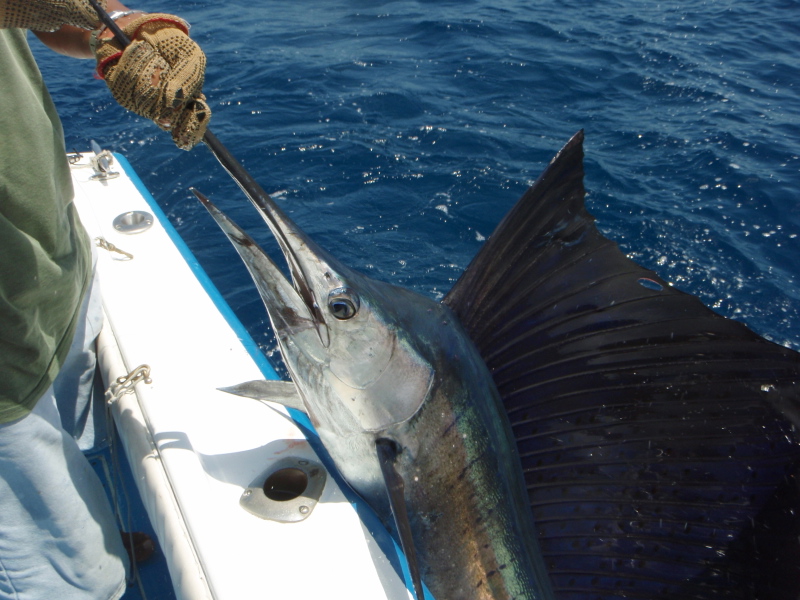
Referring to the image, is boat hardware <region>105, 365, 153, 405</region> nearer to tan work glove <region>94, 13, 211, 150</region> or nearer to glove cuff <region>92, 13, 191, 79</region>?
tan work glove <region>94, 13, 211, 150</region>

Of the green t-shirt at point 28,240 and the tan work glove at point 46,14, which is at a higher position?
the tan work glove at point 46,14

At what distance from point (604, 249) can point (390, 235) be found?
2.58m

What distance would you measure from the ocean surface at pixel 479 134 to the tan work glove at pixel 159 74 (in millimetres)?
2096

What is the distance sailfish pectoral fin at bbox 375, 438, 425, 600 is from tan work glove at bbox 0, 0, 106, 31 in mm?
1167

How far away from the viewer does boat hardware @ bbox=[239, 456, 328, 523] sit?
144 cm

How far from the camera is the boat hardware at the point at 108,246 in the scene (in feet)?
7.16

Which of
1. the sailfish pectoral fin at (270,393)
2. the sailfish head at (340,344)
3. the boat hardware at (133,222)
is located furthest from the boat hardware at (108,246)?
the sailfish head at (340,344)

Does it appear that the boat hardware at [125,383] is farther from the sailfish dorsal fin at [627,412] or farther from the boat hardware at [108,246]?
the sailfish dorsal fin at [627,412]

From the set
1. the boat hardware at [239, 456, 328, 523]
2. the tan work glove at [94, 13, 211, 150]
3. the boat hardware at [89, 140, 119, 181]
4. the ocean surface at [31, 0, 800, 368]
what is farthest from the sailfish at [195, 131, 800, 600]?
the ocean surface at [31, 0, 800, 368]

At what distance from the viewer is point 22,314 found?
126 centimetres

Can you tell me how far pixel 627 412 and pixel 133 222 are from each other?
208 cm

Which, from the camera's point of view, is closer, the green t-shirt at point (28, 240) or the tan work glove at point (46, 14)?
the tan work glove at point (46, 14)

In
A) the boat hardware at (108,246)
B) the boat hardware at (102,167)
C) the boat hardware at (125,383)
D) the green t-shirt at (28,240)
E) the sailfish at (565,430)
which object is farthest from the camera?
the boat hardware at (102,167)

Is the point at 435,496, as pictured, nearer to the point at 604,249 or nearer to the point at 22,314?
the point at 604,249
